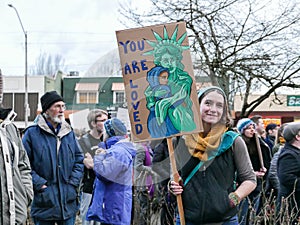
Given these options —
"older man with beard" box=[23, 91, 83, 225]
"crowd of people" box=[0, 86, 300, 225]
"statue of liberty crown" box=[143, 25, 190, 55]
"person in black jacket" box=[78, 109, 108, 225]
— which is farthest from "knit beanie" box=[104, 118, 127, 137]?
"statue of liberty crown" box=[143, 25, 190, 55]

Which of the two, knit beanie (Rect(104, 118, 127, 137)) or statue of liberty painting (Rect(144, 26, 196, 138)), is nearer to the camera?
statue of liberty painting (Rect(144, 26, 196, 138))

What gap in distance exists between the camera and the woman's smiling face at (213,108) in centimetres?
377

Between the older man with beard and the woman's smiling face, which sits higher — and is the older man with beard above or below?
below

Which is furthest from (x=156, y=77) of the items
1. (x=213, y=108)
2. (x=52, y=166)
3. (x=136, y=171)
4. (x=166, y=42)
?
(x=136, y=171)

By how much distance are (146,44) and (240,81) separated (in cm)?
880

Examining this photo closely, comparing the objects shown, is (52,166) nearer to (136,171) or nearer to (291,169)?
(136,171)

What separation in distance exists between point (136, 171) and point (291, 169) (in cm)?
177

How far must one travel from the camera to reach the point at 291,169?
5.68 metres

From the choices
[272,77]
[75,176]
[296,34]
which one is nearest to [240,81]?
[272,77]

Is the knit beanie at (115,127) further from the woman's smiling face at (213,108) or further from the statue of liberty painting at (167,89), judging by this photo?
the woman's smiling face at (213,108)

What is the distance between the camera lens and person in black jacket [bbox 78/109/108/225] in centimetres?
519

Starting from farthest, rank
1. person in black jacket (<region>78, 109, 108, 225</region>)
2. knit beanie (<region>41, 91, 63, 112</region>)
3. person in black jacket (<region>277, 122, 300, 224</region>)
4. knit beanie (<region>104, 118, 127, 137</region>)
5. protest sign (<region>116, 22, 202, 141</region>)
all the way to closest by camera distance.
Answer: person in black jacket (<region>277, 122, 300, 224</region>), knit beanie (<region>41, 91, 63, 112</region>), person in black jacket (<region>78, 109, 108, 225</region>), knit beanie (<region>104, 118, 127, 137</region>), protest sign (<region>116, 22, 202, 141</region>)

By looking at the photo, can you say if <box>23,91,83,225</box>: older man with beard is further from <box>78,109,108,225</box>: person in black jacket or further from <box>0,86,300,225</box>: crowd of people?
<box>78,109,108,225</box>: person in black jacket

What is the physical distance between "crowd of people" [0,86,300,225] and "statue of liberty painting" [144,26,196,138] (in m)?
0.14
